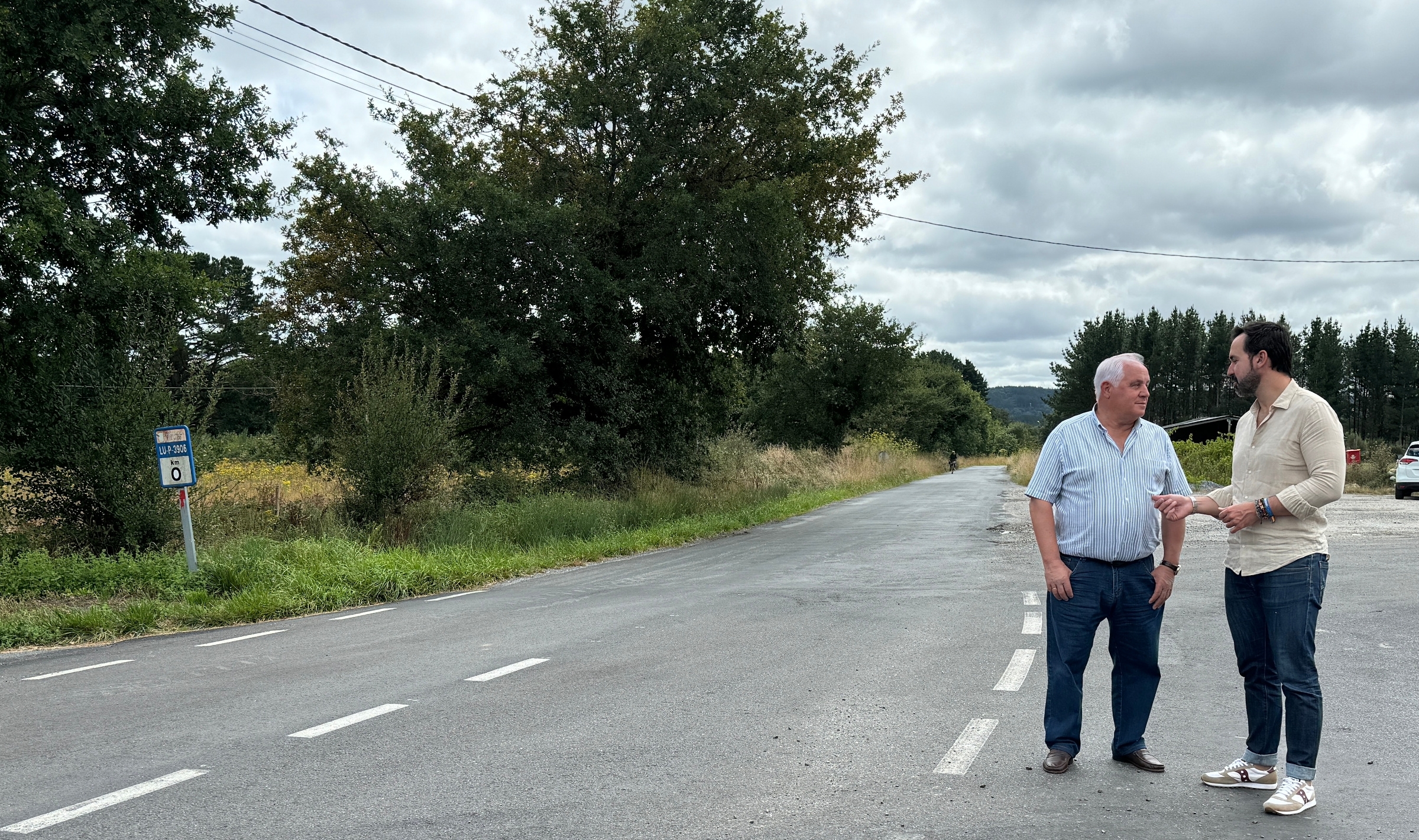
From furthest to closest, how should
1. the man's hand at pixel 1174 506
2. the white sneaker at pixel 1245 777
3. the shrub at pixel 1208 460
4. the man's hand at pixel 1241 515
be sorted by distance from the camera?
the shrub at pixel 1208 460 < the man's hand at pixel 1174 506 < the white sneaker at pixel 1245 777 < the man's hand at pixel 1241 515

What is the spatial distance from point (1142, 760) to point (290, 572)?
10.4m

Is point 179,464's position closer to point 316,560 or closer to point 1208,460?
point 316,560

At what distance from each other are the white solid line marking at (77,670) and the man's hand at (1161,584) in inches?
302

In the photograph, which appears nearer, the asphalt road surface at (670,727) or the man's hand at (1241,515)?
the asphalt road surface at (670,727)

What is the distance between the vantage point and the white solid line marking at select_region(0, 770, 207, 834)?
4094 millimetres

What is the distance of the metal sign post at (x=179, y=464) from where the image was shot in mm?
12414

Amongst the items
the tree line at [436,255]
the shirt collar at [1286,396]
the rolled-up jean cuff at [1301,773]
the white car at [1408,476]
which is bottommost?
the white car at [1408,476]

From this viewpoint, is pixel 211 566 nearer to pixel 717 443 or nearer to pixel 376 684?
pixel 376 684

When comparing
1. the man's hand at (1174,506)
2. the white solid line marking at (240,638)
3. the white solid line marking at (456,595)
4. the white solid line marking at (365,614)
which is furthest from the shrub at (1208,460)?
the man's hand at (1174,506)

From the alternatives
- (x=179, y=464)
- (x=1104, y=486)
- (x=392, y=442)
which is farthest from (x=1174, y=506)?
(x=392, y=442)

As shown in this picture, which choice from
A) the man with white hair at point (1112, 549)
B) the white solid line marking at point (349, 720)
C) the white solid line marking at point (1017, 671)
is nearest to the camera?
the man with white hair at point (1112, 549)

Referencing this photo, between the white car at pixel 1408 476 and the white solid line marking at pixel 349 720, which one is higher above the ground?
the white solid line marking at pixel 349 720

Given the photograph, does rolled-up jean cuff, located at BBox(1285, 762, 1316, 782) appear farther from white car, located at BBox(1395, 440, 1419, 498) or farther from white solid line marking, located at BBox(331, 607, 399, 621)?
white car, located at BBox(1395, 440, 1419, 498)

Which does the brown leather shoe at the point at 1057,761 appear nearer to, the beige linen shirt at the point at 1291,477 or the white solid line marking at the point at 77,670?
the beige linen shirt at the point at 1291,477
